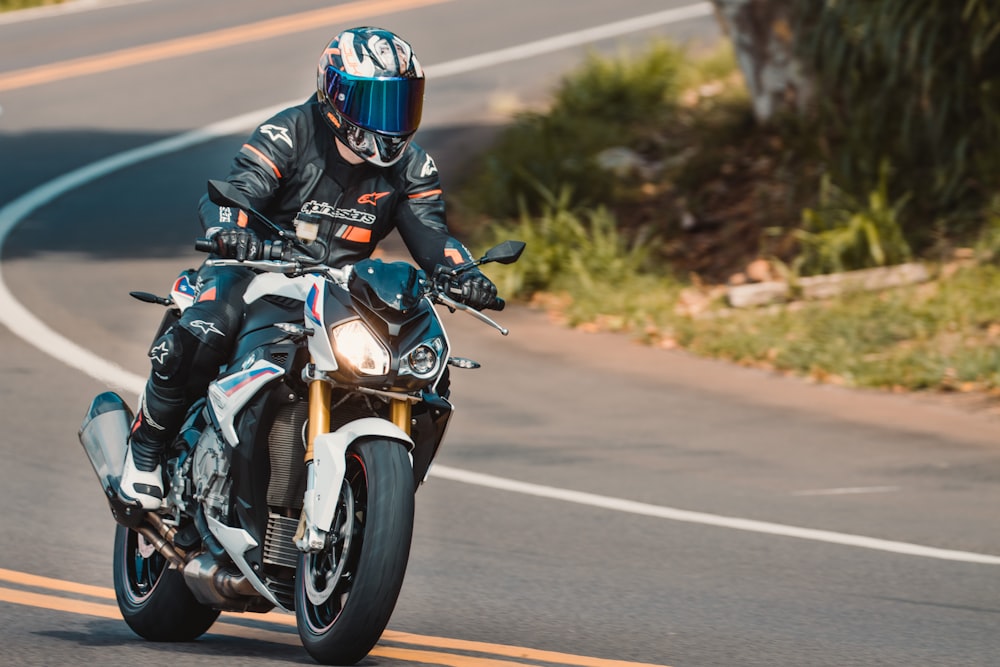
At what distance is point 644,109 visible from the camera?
65.2 ft

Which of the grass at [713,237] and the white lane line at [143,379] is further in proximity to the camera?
the grass at [713,237]

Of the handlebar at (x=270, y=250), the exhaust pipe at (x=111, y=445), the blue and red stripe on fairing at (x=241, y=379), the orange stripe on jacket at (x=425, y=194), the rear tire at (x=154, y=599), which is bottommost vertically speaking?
the rear tire at (x=154, y=599)

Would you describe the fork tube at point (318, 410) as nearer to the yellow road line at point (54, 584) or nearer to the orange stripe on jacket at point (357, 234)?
the orange stripe on jacket at point (357, 234)

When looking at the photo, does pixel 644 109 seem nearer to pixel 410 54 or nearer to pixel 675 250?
pixel 675 250

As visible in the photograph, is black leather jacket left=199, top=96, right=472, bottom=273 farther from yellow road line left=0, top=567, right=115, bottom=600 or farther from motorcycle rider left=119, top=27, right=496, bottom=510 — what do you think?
yellow road line left=0, top=567, right=115, bottom=600

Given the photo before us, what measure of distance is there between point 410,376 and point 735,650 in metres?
1.63

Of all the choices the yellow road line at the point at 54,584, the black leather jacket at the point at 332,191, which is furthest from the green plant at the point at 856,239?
the black leather jacket at the point at 332,191

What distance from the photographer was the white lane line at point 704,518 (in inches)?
323

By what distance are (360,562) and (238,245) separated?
1.08 meters

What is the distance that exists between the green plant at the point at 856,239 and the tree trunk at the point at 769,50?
2.11 metres

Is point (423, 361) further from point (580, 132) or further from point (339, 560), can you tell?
point (580, 132)

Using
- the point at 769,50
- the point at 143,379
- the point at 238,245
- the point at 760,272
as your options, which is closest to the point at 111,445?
the point at 238,245

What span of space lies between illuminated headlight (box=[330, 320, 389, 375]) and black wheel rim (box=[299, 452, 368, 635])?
280 mm

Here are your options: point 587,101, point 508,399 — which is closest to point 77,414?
point 508,399
